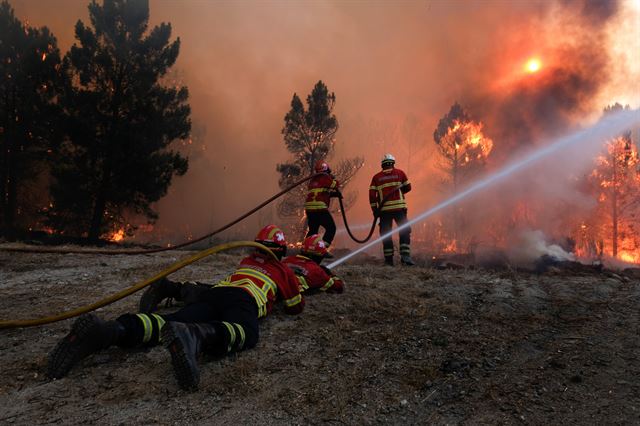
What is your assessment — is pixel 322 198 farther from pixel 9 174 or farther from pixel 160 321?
pixel 9 174

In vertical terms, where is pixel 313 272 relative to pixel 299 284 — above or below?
above

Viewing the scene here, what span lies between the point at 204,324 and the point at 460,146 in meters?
26.2

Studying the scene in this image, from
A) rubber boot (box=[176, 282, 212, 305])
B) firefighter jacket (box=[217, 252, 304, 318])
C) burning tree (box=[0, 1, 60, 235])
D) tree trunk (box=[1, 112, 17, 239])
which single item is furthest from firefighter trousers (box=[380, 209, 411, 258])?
tree trunk (box=[1, 112, 17, 239])

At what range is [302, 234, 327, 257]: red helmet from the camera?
514 cm

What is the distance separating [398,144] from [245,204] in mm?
16162

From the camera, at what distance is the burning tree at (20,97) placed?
15.3 metres

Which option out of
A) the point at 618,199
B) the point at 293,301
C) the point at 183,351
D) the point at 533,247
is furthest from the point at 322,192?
the point at 618,199

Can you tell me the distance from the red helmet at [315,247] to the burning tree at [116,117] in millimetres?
11091

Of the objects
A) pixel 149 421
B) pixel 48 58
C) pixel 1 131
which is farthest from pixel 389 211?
pixel 1 131

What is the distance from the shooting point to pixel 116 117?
14.2 metres

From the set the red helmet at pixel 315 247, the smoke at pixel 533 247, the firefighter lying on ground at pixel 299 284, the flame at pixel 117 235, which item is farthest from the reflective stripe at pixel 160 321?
the flame at pixel 117 235

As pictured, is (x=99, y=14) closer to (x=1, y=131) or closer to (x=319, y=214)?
(x=1, y=131)

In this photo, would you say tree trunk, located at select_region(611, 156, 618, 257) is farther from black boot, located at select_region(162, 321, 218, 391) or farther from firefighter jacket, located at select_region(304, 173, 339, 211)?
black boot, located at select_region(162, 321, 218, 391)

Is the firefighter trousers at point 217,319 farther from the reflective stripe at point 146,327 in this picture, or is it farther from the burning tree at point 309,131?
the burning tree at point 309,131
